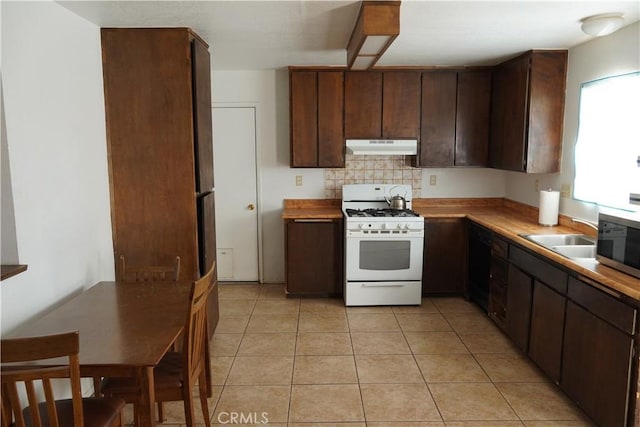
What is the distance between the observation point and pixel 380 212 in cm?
456

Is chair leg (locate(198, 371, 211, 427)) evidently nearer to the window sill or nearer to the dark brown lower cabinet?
the window sill

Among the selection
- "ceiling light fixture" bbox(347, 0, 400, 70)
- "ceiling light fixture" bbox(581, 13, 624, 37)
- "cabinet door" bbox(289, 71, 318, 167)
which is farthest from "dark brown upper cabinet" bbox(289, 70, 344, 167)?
"ceiling light fixture" bbox(581, 13, 624, 37)

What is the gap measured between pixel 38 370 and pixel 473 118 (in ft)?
13.8

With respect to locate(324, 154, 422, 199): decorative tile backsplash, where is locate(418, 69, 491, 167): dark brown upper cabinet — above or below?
above

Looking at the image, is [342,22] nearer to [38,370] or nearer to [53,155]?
[53,155]

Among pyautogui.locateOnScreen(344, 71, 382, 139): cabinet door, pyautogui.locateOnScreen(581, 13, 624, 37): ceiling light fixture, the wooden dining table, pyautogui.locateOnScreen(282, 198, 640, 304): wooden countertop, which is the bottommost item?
the wooden dining table

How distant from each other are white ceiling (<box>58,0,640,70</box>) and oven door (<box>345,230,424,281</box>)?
1.63 meters

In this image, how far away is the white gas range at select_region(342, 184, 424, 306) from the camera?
14.0 ft

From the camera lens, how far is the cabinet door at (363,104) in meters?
4.53

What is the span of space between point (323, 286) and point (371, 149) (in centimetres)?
144

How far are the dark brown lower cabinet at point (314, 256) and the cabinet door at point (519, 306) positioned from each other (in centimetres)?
165

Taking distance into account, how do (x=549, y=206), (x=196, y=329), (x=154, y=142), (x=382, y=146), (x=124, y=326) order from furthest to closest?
(x=382, y=146) → (x=549, y=206) → (x=154, y=142) → (x=196, y=329) → (x=124, y=326)

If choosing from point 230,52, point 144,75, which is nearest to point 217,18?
point 144,75

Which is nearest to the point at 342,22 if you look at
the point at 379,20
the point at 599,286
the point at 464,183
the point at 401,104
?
the point at 379,20
